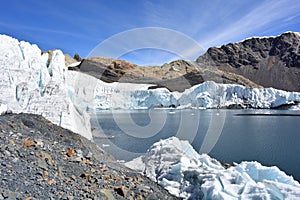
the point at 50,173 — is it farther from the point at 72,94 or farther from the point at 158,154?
the point at 72,94

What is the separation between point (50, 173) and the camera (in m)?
3.41

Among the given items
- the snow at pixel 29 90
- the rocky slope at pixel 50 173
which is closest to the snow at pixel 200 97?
the snow at pixel 29 90

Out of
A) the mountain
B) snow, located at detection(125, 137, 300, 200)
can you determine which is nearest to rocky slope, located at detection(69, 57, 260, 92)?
the mountain

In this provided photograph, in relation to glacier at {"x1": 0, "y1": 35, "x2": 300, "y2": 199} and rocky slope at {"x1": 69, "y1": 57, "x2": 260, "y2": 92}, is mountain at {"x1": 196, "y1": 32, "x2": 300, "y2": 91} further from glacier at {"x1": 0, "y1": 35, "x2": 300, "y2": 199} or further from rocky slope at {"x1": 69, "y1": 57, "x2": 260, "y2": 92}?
glacier at {"x1": 0, "y1": 35, "x2": 300, "y2": 199}

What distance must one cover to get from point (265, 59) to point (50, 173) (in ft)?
447

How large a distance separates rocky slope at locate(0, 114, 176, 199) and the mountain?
323ft

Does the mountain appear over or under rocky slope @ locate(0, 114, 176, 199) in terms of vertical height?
over

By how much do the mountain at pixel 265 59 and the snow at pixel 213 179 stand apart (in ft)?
314

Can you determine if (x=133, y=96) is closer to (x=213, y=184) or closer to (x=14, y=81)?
(x=14, y=81)

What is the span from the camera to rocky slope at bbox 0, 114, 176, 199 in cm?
293

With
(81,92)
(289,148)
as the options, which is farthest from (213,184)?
(81,92)

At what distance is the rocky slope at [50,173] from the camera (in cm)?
293

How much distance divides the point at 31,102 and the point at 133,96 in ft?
110

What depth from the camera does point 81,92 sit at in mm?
25406
